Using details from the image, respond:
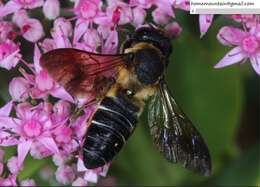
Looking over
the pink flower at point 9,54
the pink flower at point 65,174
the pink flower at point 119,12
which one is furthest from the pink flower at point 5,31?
the pink flower at point 65,174

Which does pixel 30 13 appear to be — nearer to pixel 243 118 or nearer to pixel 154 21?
pixel 154 21

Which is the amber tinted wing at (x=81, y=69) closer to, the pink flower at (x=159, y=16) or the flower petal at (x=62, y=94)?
the flower petal at (x=62, y=94)

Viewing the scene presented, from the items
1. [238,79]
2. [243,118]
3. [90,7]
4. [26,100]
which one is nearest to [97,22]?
[90,7]

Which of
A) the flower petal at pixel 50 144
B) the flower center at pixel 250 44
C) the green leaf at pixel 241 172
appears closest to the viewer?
the flower petal at pixel 50 144

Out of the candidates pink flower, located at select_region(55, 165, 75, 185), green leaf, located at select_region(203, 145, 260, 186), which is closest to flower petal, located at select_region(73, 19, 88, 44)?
pink flower, located at select_region(55, 165, 75, 185)

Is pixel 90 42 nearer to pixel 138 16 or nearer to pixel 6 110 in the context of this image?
pixel 138 16

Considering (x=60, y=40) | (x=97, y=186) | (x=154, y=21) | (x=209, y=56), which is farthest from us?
(x=209, y=56)
